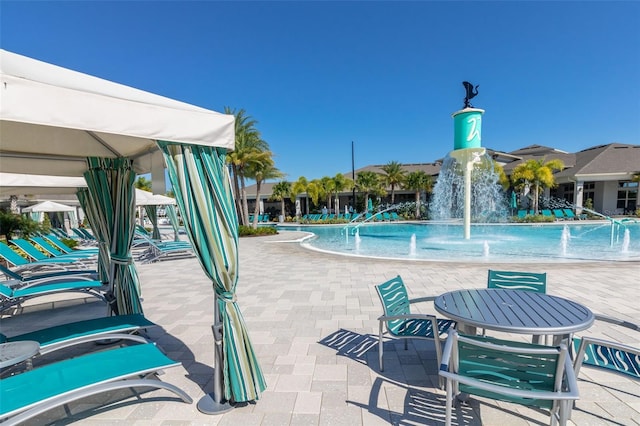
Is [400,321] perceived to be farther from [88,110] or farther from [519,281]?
[88,110]

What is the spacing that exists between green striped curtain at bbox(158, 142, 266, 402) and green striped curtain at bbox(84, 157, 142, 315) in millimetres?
2008

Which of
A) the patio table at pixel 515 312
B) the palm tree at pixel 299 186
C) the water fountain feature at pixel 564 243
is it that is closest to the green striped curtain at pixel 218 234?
the patio table at pixel 515 312

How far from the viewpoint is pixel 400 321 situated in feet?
11.2

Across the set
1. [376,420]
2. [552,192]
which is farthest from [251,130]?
[552,192]

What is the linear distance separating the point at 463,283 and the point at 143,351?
234 inches

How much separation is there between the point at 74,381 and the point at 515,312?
3545 millimetres

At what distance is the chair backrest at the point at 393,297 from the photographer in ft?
11.1

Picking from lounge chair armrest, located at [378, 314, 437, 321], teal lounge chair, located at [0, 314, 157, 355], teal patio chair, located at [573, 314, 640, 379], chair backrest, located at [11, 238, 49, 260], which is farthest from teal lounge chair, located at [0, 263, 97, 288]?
teal patio chair, located at [573, 314, 640, 379]

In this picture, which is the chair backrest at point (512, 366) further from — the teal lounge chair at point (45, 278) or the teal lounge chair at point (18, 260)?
the teal lounge chair at point (18, 260)

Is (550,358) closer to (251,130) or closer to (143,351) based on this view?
(143,351)

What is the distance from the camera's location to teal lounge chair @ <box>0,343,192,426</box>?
2.07 meters

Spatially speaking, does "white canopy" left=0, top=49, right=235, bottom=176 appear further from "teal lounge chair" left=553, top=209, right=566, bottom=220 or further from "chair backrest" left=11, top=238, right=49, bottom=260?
"teal lounge chair" left=553, top=209, right=566, bottom=220

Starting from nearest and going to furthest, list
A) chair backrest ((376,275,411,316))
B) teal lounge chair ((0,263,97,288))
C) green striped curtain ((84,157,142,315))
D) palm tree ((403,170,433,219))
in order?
1. chair backrest ((376,275,411,316))
2. green striped curtain ((84,157,142,315))
3. teal lounge chair ((0,263,97,288))
4. palm tree ((403,170,433,219))

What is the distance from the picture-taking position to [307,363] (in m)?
3.42
